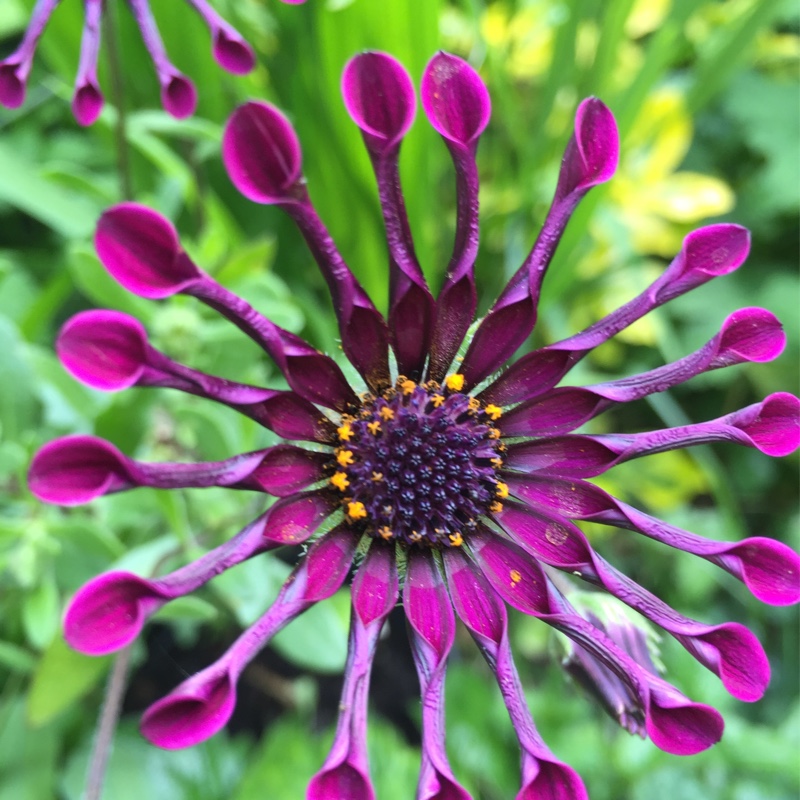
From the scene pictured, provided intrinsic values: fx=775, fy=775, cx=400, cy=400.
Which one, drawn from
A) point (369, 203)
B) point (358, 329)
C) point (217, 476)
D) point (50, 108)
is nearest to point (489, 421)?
point (358, 329)

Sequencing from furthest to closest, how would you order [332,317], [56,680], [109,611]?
[332,317] < [56,680] < [109,611]

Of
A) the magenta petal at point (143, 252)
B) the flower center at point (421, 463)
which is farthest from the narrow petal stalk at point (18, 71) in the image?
the flower center at point (421, 463)

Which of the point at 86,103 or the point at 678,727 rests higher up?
the point at 86,103

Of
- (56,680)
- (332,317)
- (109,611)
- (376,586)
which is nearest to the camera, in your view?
(109,611)

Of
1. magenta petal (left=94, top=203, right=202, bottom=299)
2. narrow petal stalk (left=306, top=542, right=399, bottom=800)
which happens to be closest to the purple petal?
narrow petal stalk (left=306, top=542, right=399, bottom=800)

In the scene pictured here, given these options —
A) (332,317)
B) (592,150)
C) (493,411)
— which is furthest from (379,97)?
(332,317)

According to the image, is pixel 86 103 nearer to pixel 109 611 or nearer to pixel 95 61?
pixel 95 61

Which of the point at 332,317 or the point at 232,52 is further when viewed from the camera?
the point at 332,317
